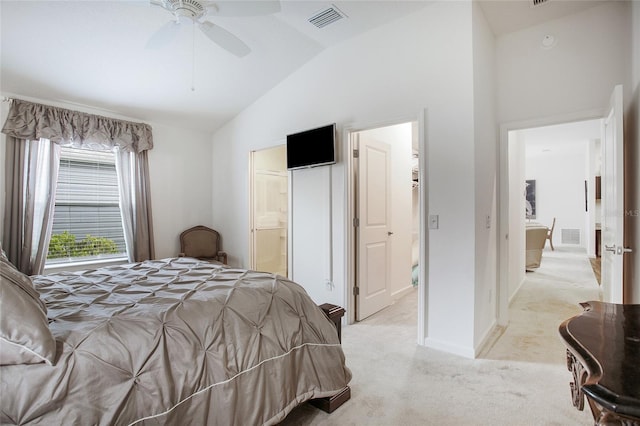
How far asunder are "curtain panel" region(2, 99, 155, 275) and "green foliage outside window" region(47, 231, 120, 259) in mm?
220

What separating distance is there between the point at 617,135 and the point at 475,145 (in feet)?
2.79

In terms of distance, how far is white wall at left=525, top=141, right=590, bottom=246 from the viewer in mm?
8828

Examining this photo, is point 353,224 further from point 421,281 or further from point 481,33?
point 481,33

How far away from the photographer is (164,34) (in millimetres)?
2197

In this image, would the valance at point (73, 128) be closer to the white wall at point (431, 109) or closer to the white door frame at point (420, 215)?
the white wall at point (431, 109)

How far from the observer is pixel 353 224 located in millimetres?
3400

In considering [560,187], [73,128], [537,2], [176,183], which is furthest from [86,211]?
[560,187]

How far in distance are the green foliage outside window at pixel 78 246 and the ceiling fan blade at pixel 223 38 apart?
2919mm

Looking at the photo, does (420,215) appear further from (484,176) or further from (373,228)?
(373,228)

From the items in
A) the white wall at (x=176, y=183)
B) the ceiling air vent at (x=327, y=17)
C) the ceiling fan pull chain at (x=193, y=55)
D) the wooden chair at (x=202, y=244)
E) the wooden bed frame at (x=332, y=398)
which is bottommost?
the wooden bed frame at (x=332, y=398)

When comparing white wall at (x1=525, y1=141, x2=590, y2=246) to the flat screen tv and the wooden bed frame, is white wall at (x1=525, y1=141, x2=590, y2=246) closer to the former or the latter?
the flat screen tv

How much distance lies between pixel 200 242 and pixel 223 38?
9.93ft

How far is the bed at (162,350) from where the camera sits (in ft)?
3.41

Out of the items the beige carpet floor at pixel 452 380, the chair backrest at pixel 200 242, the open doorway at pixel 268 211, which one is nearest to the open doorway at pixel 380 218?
the beige carpet floor at pixel 452 380
